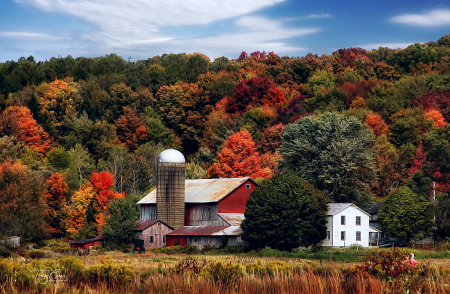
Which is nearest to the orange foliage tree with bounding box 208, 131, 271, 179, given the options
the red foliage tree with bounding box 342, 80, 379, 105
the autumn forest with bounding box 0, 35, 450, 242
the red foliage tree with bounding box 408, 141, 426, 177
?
the autumn forest with bounding box 0, 35, 450, 242

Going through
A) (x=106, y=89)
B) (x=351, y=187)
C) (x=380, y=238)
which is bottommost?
(x=380, y=238)

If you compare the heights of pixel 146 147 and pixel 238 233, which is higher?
pixel 146 147

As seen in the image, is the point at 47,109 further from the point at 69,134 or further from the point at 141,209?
the point at 141,209

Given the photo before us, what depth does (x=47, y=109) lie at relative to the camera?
394 feet

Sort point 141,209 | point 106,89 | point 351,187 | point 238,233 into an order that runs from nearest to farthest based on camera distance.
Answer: point 238,233, point 351,187, point 141,209, point 106,89

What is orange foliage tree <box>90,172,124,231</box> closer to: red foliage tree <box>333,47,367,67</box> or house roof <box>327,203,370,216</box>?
house roof <box>327,203,370,216</box>

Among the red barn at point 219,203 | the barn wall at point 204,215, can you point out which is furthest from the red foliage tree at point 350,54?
the barn wall at point 204,215

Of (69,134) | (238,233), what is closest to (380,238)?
(238,233)

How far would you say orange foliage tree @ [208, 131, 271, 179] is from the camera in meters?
84.6

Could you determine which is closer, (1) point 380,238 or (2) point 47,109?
(1) point 380,238

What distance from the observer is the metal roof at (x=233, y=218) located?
64062 mm

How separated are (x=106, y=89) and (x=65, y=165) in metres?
39.9

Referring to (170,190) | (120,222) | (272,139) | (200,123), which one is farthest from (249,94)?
(120,222)

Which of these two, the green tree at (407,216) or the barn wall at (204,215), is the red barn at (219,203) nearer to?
the barn wall at (204,215)
